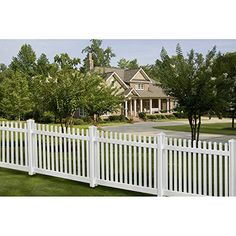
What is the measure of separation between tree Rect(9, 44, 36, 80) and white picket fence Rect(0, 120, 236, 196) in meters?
0.83

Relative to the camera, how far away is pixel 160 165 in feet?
19.2

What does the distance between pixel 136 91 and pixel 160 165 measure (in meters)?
1.56

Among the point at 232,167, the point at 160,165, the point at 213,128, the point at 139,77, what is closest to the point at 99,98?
the point at 139,77

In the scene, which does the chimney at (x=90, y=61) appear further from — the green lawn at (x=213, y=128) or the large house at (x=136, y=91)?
the green lawn at (x=213, y=128)

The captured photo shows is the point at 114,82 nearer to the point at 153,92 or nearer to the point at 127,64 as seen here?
the point at 127,64

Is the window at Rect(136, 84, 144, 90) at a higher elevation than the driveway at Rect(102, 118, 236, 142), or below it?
higher

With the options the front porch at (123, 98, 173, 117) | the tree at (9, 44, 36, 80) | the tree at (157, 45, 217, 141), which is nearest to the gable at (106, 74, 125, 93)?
the front porch at (123, 98, 173, 117)

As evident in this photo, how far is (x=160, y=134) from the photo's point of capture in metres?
5.80

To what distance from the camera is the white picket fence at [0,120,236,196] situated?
18.4 feet

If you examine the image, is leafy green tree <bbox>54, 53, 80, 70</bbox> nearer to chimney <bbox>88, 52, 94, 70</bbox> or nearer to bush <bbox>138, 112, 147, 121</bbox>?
chimney <bbox>88, 52, 94, 70</bbox>

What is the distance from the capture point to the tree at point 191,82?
6383 mm
